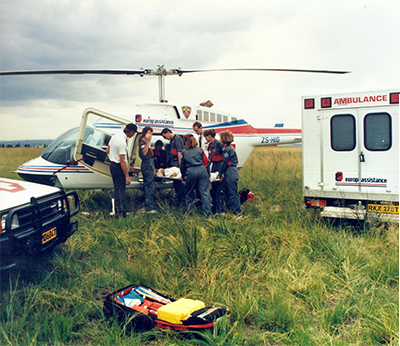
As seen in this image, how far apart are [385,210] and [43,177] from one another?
6.51 metres

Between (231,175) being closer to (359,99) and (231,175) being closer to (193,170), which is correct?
(193,170)

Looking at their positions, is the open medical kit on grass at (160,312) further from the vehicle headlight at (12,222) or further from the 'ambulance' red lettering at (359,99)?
the 'ambulance' red lettering at (359,99)

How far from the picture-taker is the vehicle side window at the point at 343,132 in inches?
255

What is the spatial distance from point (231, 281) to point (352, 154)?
3399 millimetres

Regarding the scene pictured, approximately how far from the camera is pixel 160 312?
338 centimetres

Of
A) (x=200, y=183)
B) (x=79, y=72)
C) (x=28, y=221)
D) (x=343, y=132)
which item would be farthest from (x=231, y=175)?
(x=28, y=221)

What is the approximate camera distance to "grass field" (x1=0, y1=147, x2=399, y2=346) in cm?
338

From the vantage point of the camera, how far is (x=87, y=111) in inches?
304

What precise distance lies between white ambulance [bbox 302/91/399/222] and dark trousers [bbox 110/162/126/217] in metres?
3.30

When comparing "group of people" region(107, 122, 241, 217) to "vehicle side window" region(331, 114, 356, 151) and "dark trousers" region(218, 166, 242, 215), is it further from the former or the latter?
"vehicle side window" region(331, 114, 356, 151)

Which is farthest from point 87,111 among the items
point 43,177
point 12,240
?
point 12,240

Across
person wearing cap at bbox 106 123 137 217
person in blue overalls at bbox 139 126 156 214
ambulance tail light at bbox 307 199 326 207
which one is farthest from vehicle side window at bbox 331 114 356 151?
person wearing cap at bbox 106 123 137 217

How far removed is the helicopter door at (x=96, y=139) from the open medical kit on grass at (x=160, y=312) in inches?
174

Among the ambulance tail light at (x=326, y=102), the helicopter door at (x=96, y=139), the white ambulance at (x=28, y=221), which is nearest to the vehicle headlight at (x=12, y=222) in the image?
the white ambulance at (x=28, y=221)
